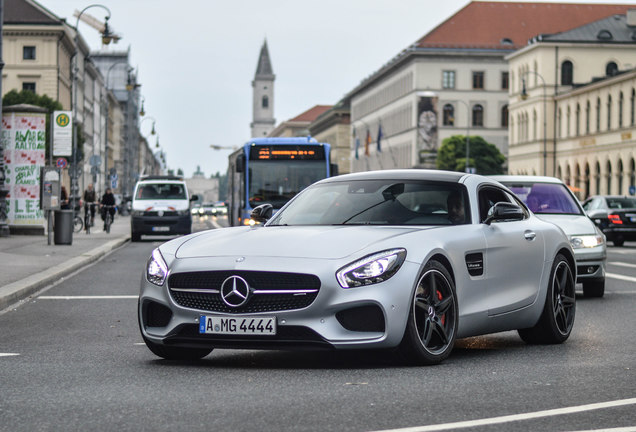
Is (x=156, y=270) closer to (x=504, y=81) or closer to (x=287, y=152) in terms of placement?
(x=287, y=152)

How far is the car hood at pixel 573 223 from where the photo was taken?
1614 centimetres

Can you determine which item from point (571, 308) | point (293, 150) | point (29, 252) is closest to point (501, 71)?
point (293, 150)

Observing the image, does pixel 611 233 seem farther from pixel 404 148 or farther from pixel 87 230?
pixel 404 148

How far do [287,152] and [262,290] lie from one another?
2499 centimetres

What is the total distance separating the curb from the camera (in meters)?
15.1

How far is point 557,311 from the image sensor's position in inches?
407

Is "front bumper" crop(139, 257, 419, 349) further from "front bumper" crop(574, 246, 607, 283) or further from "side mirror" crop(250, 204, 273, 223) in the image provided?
"front bumper" crop(574, 246, 607, 283)

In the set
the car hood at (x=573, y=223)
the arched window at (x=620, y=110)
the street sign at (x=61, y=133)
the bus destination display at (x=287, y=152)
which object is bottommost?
the car hood at (x=573, y=223)

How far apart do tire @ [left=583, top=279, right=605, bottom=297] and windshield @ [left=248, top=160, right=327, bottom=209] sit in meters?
17.0

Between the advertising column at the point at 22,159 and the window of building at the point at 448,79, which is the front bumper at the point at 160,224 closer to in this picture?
the advertising column at the point at 22,159

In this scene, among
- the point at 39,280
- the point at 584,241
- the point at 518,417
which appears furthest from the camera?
the point at 39,280

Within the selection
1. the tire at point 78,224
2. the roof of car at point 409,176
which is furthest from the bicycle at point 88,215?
the roof of car at point 409,176

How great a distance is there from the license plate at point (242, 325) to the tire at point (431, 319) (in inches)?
35.2

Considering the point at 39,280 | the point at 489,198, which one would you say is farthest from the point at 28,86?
the point at 489,198
